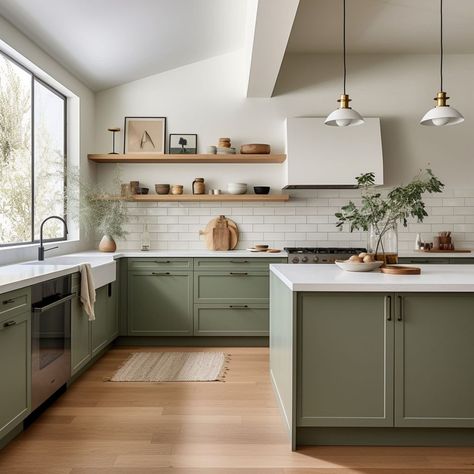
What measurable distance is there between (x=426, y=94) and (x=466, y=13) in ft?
4.00

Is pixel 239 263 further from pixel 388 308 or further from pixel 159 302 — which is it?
pixel 388 308

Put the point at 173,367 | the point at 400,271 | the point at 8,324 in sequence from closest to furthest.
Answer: the point at 8,324
the point at 400,271
the point at 173,367

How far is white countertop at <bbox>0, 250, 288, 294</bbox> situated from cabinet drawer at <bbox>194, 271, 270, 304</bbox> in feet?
0.69

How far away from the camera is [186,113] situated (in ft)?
19.4

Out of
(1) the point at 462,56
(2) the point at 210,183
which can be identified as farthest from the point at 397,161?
(2) the point at 210,183

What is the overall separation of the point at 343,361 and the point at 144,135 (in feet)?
12.9

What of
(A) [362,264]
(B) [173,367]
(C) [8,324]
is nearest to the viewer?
(C) [8,324]

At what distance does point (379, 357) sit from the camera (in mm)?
2820

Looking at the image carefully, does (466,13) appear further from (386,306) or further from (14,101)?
(14,101)

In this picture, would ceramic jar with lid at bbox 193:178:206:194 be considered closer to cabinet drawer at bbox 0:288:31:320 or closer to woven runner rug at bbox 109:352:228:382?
woven runner rug at bbox 109:352:228:382

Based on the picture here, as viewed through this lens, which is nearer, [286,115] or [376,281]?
[376,281]

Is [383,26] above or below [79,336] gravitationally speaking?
above

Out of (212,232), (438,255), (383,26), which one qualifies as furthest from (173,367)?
(383,26)

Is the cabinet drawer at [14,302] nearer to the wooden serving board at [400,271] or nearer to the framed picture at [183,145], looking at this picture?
the wooden serving board at [400,271]
